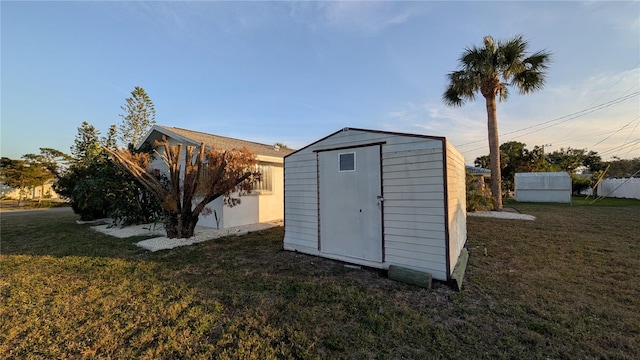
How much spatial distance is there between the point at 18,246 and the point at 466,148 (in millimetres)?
33501

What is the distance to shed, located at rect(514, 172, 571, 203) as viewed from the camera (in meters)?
17.9

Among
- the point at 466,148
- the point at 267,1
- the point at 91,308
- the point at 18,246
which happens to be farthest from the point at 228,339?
the point at 466,148

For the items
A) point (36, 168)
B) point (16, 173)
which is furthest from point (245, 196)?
point (36, 168)

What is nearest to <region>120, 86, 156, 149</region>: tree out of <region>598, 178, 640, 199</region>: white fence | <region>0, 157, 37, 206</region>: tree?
<region>0, 157, 37, 206</region>: tree

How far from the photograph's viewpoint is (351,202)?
191 inches

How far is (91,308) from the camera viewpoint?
3312 mm

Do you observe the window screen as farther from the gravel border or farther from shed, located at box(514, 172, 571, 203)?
shed, located at box(514, 172, 571, 203)

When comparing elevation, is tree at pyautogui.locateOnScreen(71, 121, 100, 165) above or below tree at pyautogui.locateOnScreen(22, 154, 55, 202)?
above

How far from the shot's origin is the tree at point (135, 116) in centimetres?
2322

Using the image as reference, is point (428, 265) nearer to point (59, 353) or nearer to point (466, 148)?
point (59, 353)

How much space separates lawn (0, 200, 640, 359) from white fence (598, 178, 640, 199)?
23095 mm

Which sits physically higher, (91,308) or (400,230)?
(400,230)

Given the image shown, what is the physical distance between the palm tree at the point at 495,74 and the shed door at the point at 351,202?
432 inches

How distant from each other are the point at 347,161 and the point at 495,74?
1155 centimetres
